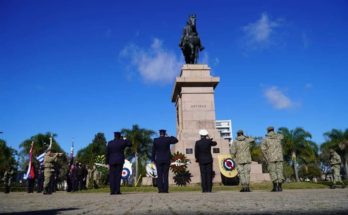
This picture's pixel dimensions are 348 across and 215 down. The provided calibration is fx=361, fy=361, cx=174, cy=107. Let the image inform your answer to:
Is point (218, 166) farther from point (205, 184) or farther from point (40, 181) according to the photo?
point (40, 181)

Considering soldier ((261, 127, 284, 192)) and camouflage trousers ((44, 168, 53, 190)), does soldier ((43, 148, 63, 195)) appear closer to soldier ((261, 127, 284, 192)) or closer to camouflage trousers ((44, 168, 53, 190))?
camouflage trousers ((44, 168, 53, 190))

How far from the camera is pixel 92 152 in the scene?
78812 millimetres

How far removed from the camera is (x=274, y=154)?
1166cm

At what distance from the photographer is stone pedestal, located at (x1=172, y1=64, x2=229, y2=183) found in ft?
66.6

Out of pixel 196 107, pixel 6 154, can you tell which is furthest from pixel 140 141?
pixel 196 107

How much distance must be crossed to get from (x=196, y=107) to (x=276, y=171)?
10.3 m

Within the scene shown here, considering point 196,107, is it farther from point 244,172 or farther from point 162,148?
point 244,172

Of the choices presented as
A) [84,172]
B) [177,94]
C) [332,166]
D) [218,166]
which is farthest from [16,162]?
[332,166]

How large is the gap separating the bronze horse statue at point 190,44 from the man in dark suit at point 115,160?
510 inches

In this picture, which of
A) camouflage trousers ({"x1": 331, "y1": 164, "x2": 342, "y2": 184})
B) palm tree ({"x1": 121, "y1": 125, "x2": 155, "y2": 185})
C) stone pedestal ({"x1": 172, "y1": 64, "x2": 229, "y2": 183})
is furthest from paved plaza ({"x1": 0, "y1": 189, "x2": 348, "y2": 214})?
palm tree ({"x1": 121, "y1": 125, "x2": 155, "y2": 185})

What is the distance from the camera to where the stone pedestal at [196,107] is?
66.6 ft

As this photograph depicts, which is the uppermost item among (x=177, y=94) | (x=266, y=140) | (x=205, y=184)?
(x=177, y=94)

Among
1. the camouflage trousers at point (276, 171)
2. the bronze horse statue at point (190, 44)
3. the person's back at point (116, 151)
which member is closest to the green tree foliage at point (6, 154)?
the bronze horse statue at point (190, 44)

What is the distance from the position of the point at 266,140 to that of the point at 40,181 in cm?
1447
